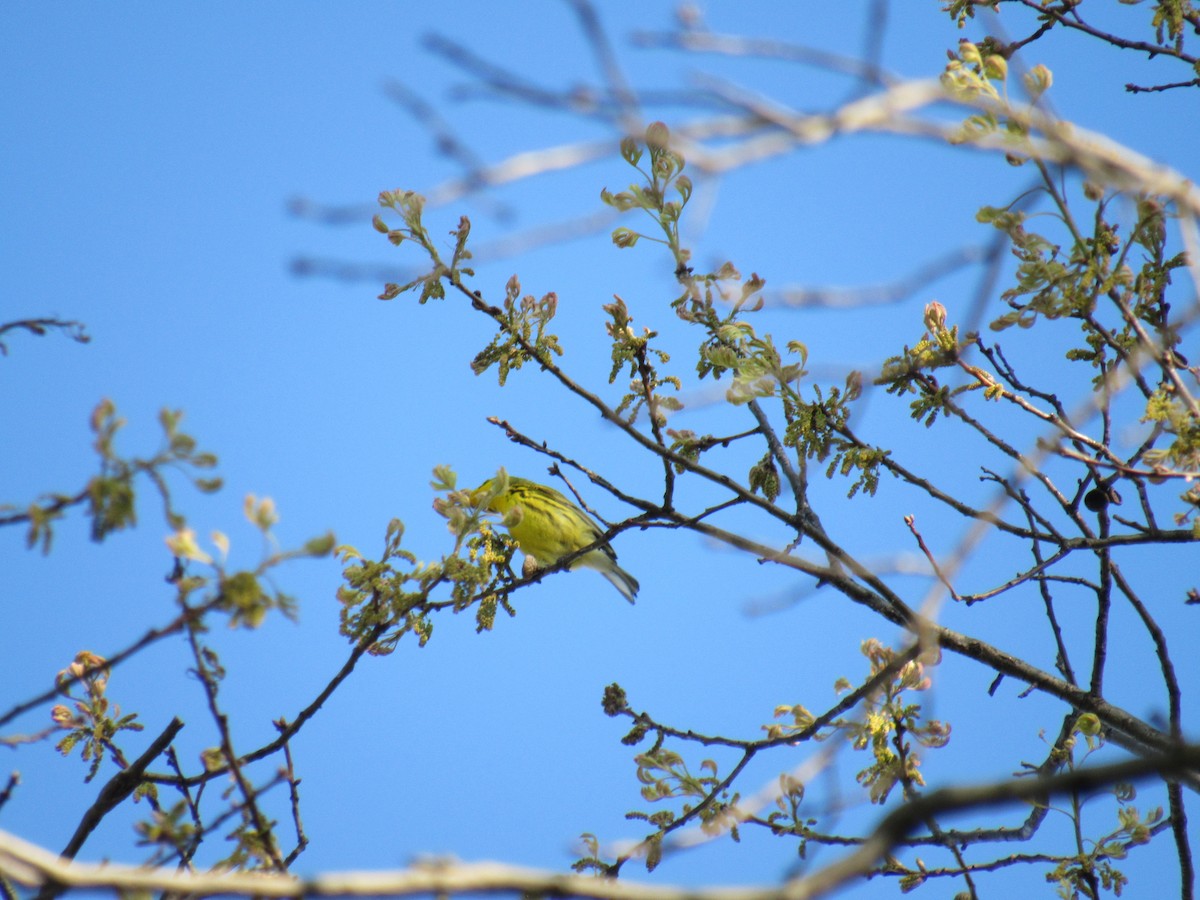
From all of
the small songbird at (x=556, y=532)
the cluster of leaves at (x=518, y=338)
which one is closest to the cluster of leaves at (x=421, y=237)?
the cluster of leaves at (x=518, y=338)

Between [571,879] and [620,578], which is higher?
[620,578]

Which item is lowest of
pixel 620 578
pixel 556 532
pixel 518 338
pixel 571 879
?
pixel 571 879

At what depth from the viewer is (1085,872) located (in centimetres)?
363

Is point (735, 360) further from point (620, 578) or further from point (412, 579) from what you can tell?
point (620, 578)

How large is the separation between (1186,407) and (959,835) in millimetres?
1613

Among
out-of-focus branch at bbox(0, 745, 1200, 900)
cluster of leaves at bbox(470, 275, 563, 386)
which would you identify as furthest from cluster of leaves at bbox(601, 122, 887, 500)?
out-of-focus branch at bbox(0, 745, 1200, 900)

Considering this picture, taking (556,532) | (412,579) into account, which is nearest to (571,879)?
(412,579)

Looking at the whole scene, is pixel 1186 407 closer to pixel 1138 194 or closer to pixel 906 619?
pixel 1138 194

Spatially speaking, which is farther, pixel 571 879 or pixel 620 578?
pixel 620 578

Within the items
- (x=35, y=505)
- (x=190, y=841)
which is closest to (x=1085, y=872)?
(x=190, y=841)

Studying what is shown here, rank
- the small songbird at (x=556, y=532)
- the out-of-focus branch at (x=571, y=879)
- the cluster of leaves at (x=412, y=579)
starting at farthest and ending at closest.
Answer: the small songbird at (x=556, y=532) → the cluster of leaves at (x=412, y=579) → the out-of-focus branch at (x=571, y=879)

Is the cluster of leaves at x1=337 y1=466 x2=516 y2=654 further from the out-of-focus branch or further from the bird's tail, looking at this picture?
the bird's tail

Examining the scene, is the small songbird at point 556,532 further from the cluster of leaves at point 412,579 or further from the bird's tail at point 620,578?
the cluster of leaves at point 412,579

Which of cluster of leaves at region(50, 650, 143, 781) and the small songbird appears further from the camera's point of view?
the small songbird
